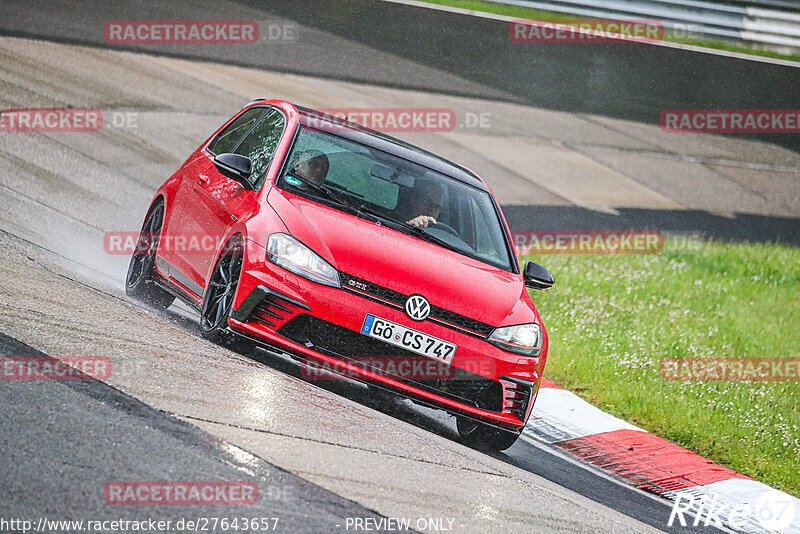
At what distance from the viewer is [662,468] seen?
7.51 meters

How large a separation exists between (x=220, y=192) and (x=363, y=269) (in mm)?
1594

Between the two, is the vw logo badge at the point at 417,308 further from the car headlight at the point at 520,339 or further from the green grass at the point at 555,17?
the green grass at the point at 555,17

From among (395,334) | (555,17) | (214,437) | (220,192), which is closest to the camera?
(214,437)

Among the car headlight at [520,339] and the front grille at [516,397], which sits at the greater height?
the car headlight at [520,339]

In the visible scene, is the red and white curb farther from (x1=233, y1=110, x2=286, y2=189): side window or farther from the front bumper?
(x1=233, y1=110, x2=286, y2=189): side window

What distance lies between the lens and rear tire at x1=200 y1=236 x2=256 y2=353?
6.40 metres

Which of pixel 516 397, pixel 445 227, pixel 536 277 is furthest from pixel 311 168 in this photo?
pixel 516 397

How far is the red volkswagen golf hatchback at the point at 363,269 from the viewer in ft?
20.1

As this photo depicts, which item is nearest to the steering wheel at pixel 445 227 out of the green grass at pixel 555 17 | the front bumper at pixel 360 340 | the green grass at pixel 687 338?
the front bumper at pixel 360 340

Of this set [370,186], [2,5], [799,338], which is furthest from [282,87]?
[370,186]

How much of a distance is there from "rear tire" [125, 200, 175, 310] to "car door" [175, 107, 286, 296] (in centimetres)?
62

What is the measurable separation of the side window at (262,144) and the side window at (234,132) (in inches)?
5.7

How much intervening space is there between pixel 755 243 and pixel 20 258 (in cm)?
1213

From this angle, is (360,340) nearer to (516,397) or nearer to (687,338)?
(516,397)
